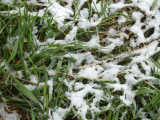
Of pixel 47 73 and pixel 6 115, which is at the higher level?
pixel 47 73

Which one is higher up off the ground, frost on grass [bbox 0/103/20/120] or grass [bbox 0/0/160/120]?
grass [bbox 0/0/160/120]

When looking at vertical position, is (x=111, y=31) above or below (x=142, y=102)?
above

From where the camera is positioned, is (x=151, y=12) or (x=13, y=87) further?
(x=151, y=12)

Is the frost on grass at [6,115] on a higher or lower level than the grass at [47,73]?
lower

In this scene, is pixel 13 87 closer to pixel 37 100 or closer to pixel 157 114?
pixel 37 100

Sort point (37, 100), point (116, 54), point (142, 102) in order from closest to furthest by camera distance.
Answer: point (37, 100) < point (142, 102) < point (116, 54)

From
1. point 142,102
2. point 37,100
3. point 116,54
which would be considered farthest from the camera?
point 116,54

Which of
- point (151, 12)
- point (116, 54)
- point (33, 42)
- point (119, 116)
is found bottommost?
point (119, 116)

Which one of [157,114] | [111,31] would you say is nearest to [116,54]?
[111,31]
